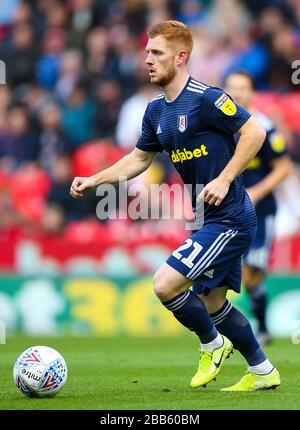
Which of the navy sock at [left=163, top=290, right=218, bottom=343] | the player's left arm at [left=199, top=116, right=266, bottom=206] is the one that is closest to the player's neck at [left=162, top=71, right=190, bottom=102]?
the player's left arm at [left=199, top=116, right=266, bottom=206]

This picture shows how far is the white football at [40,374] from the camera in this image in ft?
21.1

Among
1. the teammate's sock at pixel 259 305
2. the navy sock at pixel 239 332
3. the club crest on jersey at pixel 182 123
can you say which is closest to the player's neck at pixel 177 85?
the club crest on jersey at pixel 182 123

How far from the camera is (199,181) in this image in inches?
267

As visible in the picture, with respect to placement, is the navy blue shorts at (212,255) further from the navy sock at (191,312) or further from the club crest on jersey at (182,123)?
the club crest on jersey at (182,123)

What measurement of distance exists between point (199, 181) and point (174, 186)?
6728mm

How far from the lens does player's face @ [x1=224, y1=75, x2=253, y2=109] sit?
10.1 metres

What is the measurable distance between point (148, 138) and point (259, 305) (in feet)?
13.3

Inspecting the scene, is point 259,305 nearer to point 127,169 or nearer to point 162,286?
point 127,169

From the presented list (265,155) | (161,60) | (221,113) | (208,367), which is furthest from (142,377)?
(265,155)

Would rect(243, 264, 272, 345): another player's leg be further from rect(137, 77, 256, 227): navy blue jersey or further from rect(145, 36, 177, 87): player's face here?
rect(145, 36, 177, 87): player's face

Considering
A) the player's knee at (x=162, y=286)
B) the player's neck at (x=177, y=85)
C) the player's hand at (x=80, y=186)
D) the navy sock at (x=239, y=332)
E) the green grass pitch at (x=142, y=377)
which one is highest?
the player's neck at (x=177, y=85)

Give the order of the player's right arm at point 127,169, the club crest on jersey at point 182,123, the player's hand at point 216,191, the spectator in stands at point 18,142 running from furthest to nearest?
the spectator in stands at point 18,142
the player's right arm at point 127,169
the club crest on jersey at point 182,123
the player's hand at point 216,191

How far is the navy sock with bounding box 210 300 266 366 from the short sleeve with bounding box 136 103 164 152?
4.08 ft
